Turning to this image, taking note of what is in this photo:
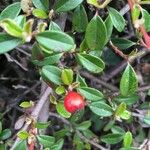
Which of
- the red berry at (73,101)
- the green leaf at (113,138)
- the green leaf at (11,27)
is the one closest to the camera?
the green leaf at (11,27)

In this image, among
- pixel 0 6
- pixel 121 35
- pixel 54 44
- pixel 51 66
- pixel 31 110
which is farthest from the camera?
pixel 121 35

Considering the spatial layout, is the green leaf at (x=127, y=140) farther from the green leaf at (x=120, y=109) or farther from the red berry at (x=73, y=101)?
the red berry at (x=73, y=101)

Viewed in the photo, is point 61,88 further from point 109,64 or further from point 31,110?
point 109,64

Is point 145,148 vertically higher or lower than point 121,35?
lower

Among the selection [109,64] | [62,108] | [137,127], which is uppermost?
[62,108]

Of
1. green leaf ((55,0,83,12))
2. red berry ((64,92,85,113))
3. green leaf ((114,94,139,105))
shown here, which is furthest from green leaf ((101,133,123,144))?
green leaf ((55,0,83,12))

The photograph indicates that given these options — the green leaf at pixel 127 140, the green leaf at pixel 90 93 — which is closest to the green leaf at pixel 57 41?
the green leaf at pixel 90 93

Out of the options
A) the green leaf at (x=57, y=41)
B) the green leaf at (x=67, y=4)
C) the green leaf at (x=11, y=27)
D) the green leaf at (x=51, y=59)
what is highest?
the green leaf at (x=11, y=27)

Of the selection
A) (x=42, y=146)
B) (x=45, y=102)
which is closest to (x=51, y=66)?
(x=45, y=102)
